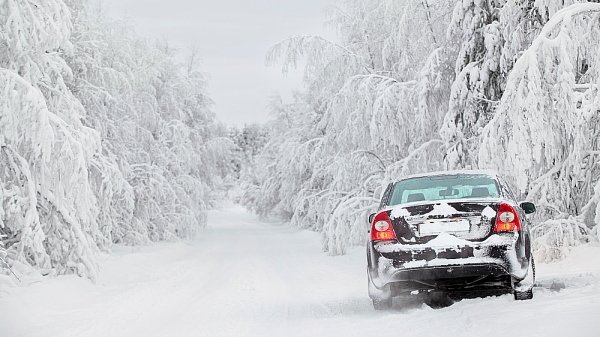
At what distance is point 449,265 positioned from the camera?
750 centimetres

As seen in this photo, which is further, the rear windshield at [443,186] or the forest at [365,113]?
the forest at [365,113]

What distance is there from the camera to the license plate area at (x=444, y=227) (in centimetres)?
754

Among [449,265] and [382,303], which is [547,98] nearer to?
[449,265]

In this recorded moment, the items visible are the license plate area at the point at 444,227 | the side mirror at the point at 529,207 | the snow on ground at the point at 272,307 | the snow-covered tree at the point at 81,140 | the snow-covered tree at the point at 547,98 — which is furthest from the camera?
the snow-covered tree at the point at 81,140

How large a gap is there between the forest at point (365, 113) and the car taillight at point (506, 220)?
6.90ft

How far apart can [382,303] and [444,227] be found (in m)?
1.16

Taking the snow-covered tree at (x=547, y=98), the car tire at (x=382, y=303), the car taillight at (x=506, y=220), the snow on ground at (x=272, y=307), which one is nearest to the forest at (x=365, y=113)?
the snow-covered tree at (x=547, y=98)

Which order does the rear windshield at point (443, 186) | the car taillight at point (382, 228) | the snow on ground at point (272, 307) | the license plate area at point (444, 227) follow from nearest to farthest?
the snow on ground at point (272, 307), the license plate area at point (444, 227), the car taillight at point (382, 228), the rear windshield at point (443, 186)

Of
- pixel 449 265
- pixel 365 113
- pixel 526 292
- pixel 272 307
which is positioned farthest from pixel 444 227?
pixel 365 113

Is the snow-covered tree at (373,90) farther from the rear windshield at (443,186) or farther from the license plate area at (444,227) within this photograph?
the license plate area at (444,227)

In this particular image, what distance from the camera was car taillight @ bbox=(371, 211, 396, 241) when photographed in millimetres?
7832

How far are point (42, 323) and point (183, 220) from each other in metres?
21.5

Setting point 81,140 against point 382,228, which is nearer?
point 382,228

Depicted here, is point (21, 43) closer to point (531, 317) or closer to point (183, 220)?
point (531, 317)
